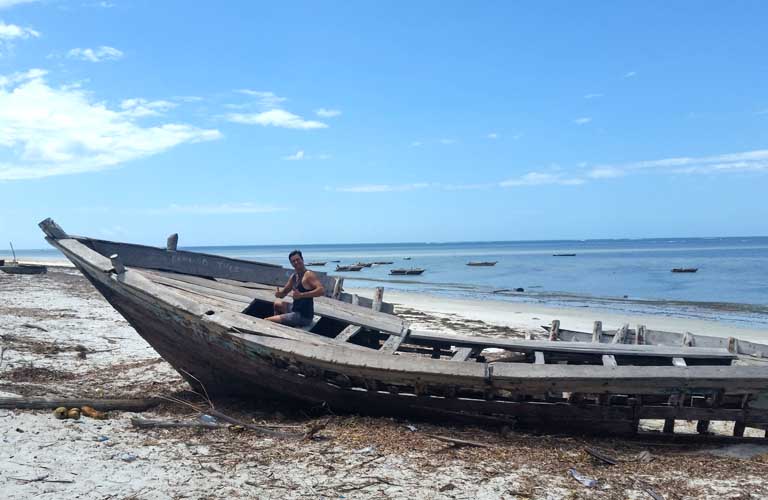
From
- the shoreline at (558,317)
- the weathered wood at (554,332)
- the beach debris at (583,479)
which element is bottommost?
the shoreline at (558,317)

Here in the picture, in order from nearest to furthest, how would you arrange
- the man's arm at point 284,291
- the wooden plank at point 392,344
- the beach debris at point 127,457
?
the beach debris at point 127,457, the wooden plank at point 392,344, the man's arm at point 284,291

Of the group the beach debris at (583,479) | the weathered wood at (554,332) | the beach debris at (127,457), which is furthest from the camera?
the weathered wood at (554,332)

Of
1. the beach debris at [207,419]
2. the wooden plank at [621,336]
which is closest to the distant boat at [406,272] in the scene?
the wooden plank at [621,336]

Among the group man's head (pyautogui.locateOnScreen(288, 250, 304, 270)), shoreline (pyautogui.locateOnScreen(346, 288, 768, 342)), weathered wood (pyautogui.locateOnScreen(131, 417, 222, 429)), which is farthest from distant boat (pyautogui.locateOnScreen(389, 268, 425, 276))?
weathered wood (pyautogui.locateOnScreen(131, 417, 222, 429))

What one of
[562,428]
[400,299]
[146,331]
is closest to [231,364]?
[146,331]

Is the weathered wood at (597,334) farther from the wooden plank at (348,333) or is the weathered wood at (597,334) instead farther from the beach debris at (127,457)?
the beach debris at (127,457)

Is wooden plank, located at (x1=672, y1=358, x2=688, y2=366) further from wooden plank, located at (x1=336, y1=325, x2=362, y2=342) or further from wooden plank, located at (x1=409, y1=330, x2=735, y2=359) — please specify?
wooden plank, located at (x1=336, y1=325, x2=362, y2=342)

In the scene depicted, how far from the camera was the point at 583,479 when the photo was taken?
4703 mm

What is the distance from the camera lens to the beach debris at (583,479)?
15.2 ft

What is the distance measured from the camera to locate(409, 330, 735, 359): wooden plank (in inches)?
248

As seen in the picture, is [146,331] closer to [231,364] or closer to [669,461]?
[231,364]

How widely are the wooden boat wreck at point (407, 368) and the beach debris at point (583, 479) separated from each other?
74 cm

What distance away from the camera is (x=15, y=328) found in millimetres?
10711

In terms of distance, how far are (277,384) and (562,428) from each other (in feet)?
9.67
